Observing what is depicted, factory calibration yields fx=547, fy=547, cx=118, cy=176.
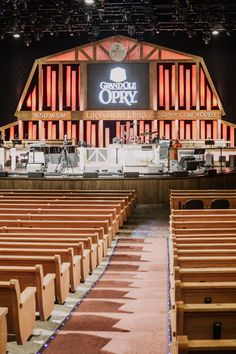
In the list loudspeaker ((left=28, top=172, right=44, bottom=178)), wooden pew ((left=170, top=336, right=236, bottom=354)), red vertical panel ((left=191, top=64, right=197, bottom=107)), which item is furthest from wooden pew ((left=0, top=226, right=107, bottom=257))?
red vertical panel ((left=191, top=64, right=197, bottom=107))

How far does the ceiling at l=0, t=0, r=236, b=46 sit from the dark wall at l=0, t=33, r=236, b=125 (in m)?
2.15

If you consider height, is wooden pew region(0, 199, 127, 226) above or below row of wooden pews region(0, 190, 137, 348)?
above

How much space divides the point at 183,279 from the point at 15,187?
10059mm

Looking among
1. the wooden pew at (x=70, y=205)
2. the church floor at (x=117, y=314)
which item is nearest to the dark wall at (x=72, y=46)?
the wooden pew at (x=70, y=205)

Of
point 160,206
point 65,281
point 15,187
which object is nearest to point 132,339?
point 65,281

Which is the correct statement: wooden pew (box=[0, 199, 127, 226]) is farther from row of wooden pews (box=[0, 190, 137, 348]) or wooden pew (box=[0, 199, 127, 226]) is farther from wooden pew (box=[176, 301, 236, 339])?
wooden pew (box=[176, 301, 236, 339])

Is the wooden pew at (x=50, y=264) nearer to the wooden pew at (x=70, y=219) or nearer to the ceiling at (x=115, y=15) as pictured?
the wooden pew at (x=70, y=219)

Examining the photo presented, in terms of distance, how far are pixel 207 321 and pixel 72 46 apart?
18.8 metres

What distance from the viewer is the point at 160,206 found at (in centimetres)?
1198

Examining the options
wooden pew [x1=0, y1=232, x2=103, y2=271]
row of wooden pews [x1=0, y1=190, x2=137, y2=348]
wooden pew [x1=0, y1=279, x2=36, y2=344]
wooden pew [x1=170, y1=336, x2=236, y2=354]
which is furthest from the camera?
wooden pew [x1=0, y1=232, x2=103, y2=271]

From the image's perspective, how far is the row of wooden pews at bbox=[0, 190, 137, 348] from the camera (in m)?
3.37

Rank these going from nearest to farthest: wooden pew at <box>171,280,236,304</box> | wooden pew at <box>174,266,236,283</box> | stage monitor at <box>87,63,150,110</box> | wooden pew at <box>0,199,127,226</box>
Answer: wooden pew at <box>171,280,236,304</box>, wooden pew at <box>174,266,236,283</box>, wooden pew at <box>0,199,127,226</box>, stage monitor at <box>87,63,150,110</box>

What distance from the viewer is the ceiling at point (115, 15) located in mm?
15305

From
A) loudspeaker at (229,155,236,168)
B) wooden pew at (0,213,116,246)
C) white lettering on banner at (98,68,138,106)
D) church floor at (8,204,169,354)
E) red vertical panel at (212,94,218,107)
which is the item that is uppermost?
white lettering on banner at (98,68,138,106)
